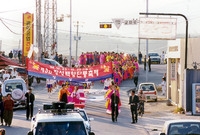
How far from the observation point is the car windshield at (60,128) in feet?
51.2

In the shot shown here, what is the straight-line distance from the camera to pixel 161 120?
30375mm

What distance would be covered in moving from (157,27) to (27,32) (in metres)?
19.4

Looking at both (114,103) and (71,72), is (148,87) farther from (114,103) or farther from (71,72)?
(114,103)

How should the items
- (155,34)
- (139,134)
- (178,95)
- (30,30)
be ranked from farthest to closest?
(30,30), (155,34), (178,95), (139,134)

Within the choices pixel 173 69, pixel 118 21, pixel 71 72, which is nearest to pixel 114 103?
pixel 71 72

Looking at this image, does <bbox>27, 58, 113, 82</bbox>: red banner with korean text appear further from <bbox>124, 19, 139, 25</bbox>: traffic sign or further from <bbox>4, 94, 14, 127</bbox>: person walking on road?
<bbox>124, 19, 139, 25</bbox>: traffic sign

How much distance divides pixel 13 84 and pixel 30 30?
23.1 metres

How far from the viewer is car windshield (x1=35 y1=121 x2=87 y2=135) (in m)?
15.6

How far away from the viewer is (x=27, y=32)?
57.2 m

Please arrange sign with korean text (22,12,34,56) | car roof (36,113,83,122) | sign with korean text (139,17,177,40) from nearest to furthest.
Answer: car roof (36,113,83,122), sign with korean text (139,17,177,40), sign with korean text (22,12,34,56)

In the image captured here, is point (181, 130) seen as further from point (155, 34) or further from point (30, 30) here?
point (30, 30)

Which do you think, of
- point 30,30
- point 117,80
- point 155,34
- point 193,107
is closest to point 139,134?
point 193,107

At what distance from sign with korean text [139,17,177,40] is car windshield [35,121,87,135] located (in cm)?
2542

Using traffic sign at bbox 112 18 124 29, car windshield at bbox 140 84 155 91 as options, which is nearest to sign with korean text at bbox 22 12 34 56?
traffic sign at bbox 112 18 124 29
